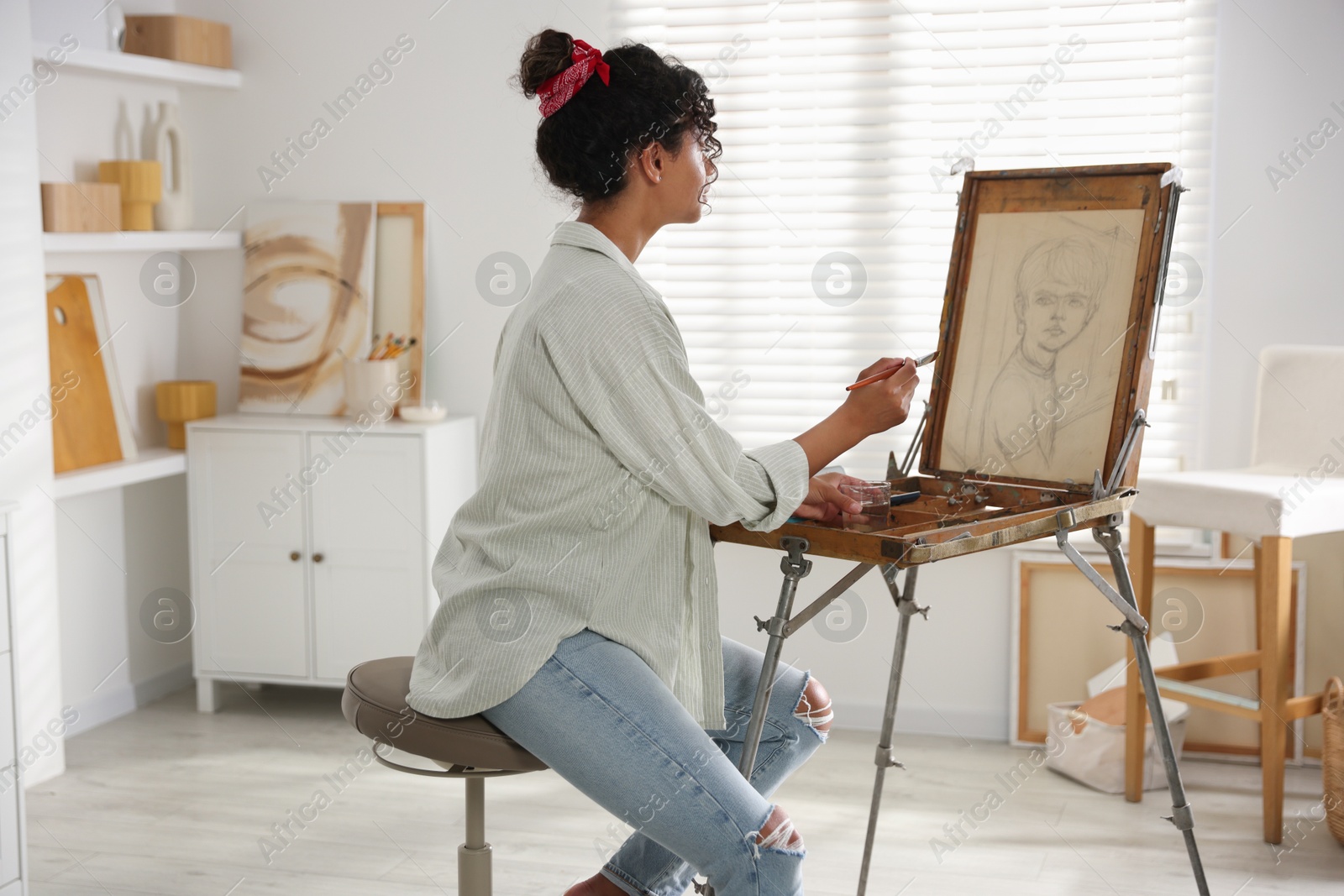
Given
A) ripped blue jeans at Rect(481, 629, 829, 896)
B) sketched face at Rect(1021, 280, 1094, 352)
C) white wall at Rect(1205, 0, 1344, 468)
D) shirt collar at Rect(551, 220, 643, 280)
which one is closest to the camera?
ripped blue jeans at Rect(481, 629, 829, 896)

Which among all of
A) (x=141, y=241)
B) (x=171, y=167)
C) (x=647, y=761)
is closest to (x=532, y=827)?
(x=647, y=761)

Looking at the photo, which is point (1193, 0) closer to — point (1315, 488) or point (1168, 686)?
point (1315, 488)

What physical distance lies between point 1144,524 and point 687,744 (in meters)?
1.77

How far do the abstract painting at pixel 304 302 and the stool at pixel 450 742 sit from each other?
2024 millimetres

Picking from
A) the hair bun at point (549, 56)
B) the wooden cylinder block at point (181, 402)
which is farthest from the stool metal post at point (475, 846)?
the wooden cylinder block at point (181, 402)

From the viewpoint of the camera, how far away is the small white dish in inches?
140

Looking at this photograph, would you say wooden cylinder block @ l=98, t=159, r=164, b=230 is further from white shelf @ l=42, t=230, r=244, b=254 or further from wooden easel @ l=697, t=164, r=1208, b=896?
wooden easel @ l=697, t=164, r=1208, b=896

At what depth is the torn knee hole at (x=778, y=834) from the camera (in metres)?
1.55

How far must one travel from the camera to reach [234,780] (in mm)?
3156

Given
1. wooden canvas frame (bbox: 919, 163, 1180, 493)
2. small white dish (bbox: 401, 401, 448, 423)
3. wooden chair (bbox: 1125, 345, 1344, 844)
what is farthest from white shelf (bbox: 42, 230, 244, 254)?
wooden chair (bbox: 1125, 345, 1344, 844)

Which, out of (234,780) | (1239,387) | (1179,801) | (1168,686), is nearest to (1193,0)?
(1239,387)

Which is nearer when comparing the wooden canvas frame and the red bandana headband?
the red bandana headband

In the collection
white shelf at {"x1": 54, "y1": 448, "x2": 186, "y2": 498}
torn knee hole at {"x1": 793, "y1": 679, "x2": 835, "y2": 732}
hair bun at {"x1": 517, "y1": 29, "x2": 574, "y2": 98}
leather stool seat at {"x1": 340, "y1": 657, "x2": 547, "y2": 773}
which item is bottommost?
torn knee hole at {"x1": 793, "y1": 679, "x2": 835, "y2": 732}

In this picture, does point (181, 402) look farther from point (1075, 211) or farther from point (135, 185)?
point (1075, 211)
